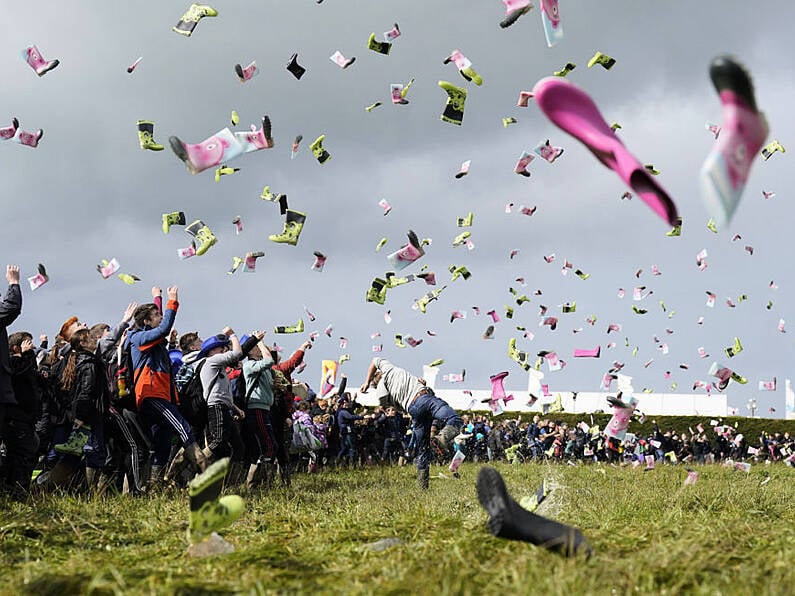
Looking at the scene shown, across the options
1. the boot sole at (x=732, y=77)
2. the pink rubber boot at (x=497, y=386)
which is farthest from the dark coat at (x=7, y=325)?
the pink rubber boot at (x=497, y=386)

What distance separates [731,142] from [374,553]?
7.76ft

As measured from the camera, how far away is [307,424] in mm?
15211

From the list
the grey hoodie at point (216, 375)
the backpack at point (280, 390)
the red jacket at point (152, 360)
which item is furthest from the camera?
the backpack at point (280, 390)

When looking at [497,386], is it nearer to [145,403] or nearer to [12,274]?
[145,403]

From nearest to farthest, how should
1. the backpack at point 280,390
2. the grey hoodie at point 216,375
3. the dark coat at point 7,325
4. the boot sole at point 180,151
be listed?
1. the boot sole at point 180,151
2. the dark coat at point 7,325
3. the grey hoodie at point 216,375
4. the backpack at point 280,390

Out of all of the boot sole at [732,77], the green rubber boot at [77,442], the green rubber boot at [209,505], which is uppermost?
the boot sole at [732,77]

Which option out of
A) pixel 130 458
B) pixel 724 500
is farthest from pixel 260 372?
pixel 724 500

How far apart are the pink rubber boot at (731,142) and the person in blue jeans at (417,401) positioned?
6908 mm

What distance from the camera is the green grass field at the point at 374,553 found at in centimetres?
285

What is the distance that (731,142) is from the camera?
2521 millimetres

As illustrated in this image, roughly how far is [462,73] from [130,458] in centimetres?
556

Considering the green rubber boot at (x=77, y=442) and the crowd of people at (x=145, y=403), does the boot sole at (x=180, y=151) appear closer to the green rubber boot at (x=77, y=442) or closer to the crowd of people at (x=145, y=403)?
the crowd of people at (x=145, y=403)

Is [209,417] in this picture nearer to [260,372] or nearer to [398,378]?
[260,372]

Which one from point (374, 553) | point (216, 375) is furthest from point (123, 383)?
point (374, 553)
